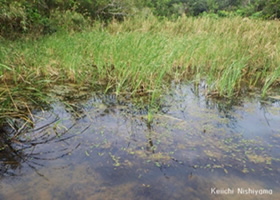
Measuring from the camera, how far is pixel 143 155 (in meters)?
1.64

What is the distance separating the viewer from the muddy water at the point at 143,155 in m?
1.32

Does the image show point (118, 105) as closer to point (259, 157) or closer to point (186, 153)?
point (186, 153)

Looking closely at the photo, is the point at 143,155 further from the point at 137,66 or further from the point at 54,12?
the point at 54,12

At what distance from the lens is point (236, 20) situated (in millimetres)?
6555

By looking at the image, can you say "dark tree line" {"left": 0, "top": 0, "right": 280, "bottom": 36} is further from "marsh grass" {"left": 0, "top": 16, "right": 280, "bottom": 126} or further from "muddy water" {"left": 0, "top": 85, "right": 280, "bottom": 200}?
"muddy water" {"left": 0, "top": 85, "right": 280, "bottom": 200}

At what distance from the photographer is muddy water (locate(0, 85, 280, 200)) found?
132cm

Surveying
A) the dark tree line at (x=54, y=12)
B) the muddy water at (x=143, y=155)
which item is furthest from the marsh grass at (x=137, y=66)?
the dark tree line at (x=54, y=12)

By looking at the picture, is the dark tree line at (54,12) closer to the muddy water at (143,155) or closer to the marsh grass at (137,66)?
the marsh grass at (137,66)

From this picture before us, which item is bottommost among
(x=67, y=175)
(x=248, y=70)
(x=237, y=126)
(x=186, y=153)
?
(x=248, y=70)

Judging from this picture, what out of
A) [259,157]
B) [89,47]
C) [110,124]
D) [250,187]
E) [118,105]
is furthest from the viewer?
[89,47]

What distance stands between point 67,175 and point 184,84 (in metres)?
2.43

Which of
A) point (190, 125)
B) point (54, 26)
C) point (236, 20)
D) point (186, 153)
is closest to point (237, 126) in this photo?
point (190, 125)

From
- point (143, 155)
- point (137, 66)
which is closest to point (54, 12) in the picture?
point (137, 66)

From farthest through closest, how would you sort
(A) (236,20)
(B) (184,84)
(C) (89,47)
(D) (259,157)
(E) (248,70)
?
(A) (236,20), (E) (248,70), (C) (89,47), (B) (184,84), (D) (259,157)
